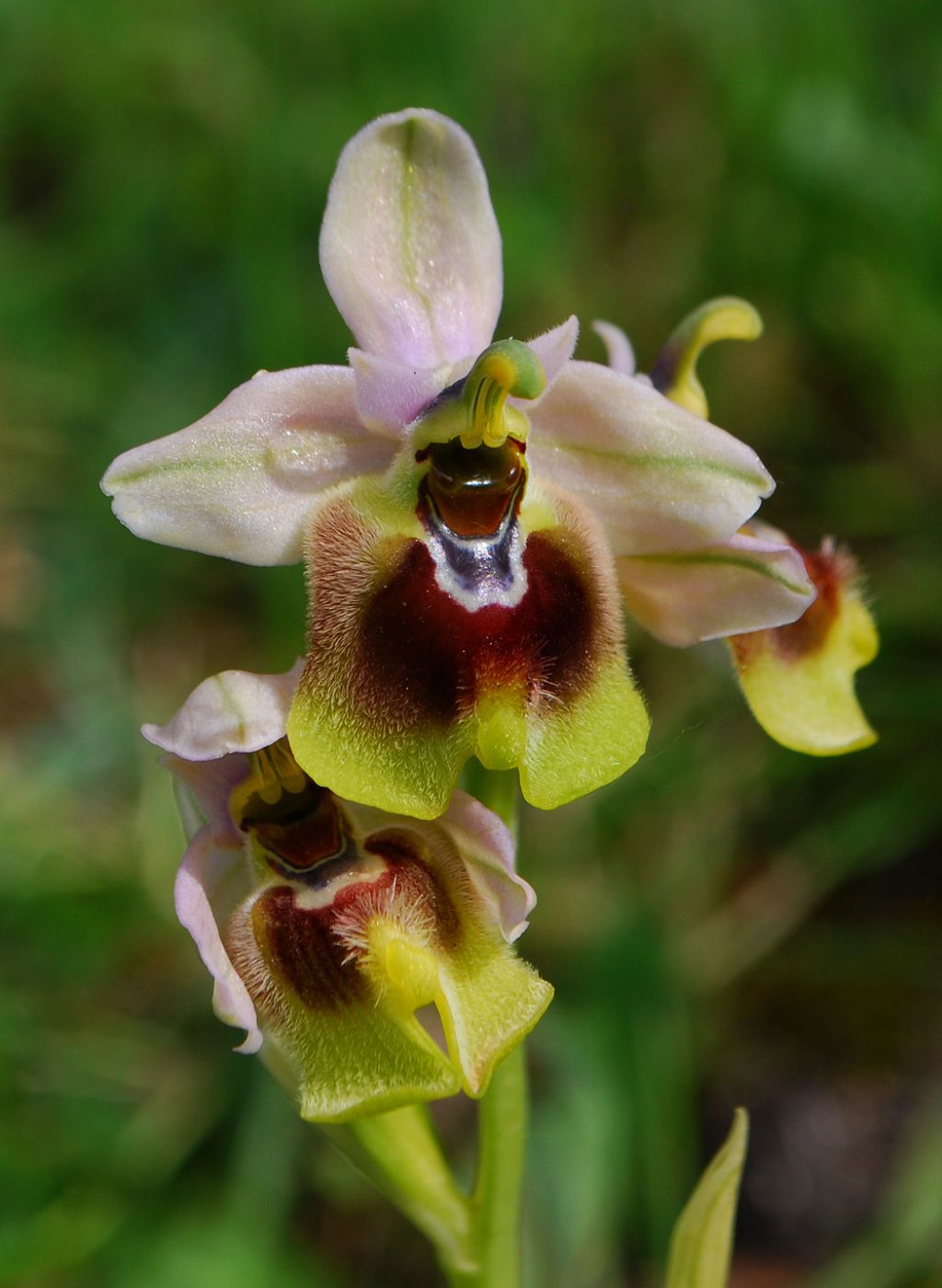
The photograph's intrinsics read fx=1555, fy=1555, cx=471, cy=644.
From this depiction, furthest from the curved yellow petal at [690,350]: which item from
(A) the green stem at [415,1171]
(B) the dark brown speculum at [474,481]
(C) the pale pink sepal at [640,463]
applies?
(A) the green stem at [415,1171]

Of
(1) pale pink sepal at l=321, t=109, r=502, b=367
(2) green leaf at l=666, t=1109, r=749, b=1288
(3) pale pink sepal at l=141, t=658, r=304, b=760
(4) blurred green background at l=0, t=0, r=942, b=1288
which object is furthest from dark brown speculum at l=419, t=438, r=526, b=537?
(4) blurred green background at l=0, t=0, r=942, b=1288

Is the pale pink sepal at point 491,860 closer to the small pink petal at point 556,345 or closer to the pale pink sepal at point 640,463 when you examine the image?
the pale pink sepal at point 640,463

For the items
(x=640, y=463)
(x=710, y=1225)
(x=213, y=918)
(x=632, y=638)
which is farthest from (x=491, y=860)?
(x=632, y=638)

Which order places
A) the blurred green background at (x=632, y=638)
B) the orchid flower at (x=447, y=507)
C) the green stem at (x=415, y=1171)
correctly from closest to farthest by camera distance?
the orchid flower at (x=447, y=507) → the green stem at (x=415, y=1171) → the blurred green background at (x=632, y=638)

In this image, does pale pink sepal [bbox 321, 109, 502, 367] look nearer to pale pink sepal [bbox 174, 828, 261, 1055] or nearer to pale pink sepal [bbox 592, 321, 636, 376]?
pale pink sepal [bbox 592, 321, 636, 376]

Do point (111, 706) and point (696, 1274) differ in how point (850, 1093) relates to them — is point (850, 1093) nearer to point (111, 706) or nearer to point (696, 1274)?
point (696, 1274)

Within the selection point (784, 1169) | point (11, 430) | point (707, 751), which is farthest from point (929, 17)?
point (784, 1169)
